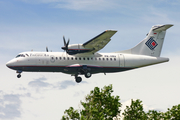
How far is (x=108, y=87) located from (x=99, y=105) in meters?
1.64

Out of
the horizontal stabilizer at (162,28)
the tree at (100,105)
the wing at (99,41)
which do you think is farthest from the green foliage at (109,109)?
the horizontal stabilizer at (162,28)

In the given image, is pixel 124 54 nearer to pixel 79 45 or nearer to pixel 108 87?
pixel 79 45

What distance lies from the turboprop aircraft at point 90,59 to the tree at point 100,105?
455 inches

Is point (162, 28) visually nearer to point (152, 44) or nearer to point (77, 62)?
point (152, 44)

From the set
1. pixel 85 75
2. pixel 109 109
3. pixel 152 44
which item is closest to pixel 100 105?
pixel 109 109

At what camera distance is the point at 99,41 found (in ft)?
128

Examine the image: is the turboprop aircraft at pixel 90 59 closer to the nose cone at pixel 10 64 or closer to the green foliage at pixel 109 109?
the nose cone at pixel 10 64

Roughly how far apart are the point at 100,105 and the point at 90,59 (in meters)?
14.1

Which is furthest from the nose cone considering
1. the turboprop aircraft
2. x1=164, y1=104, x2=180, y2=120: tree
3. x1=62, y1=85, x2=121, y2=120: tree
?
x1=164, y1=104, x2=180, y2=120: tree

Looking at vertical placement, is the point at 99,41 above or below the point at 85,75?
above

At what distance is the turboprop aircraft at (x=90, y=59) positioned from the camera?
3819cm

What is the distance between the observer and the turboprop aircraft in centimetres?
3819

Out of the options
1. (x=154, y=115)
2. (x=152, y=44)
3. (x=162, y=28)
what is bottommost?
(x=154, y=115)

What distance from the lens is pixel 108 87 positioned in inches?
1068
